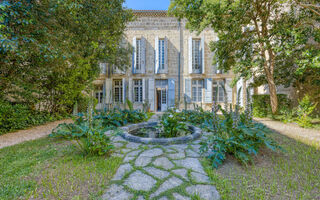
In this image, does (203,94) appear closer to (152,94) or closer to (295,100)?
(152,94)

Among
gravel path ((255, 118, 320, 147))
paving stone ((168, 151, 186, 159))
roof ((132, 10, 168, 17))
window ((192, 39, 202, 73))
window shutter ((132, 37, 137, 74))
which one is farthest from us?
Answer: roof ((132, 10, 168, 17))

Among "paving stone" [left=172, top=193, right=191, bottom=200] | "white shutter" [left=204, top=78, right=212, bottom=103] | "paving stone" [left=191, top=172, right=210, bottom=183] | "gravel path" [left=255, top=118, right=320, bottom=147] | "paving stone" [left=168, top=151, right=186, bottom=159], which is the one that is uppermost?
"white shutter" [left=204, top=78, right=212, bottom=103]

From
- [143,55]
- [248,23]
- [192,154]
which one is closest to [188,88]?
[143,55]

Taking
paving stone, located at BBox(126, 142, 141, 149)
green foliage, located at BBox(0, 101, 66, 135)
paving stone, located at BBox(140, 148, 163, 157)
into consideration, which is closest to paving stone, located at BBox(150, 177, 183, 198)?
paving stone, located at BBox(140, 148, 163, 157)

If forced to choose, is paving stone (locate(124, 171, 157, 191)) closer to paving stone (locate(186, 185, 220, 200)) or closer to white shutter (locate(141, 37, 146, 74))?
paving stone (locate(186, 185, 220, 200))

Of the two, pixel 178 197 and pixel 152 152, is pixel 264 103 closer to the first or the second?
pixel 152 152

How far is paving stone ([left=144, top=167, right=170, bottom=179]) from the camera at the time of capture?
1710 millimetres

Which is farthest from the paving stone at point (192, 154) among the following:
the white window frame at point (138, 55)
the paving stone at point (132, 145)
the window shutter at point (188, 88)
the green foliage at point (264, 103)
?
the white window frame at point (138, 55)

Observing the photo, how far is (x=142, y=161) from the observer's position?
211 centimetres

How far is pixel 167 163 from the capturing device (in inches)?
80.8

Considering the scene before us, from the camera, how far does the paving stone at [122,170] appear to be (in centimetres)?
168

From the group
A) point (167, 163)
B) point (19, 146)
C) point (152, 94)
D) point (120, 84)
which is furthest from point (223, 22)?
point (120, 84)

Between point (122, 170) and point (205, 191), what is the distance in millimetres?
1069

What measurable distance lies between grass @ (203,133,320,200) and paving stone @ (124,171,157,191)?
→ 751 millimetres
